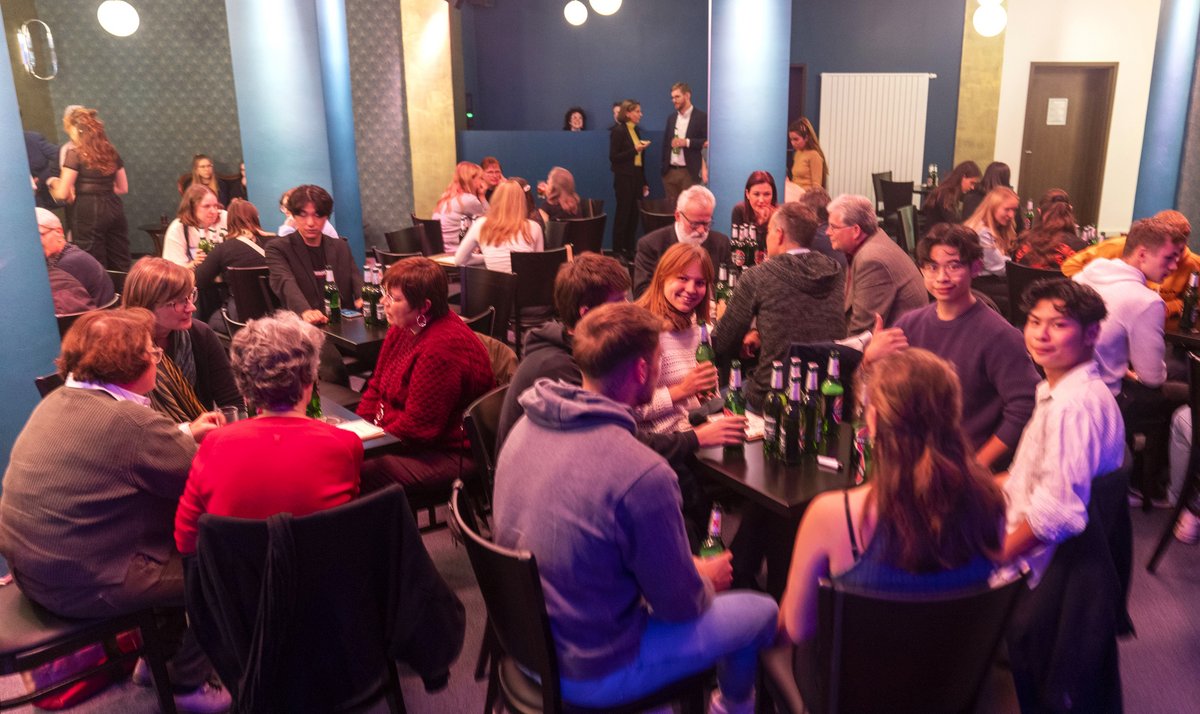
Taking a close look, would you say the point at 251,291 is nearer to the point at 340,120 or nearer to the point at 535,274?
the point at 535,274

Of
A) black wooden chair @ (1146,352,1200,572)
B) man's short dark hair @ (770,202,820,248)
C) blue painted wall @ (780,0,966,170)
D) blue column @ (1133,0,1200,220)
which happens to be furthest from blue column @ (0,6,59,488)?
blue painted wall @ (780,0,966,170)

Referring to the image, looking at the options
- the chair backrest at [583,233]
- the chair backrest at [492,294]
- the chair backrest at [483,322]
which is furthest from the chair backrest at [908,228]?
the chair backrest at [483,322]

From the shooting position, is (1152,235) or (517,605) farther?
(1152,235)

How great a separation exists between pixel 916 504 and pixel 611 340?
76 cm

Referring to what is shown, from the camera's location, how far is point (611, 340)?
81.9 inches

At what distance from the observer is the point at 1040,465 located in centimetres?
226

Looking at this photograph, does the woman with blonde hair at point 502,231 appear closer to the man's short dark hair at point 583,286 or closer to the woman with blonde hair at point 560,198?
the woman with blonde hair at point 560,198

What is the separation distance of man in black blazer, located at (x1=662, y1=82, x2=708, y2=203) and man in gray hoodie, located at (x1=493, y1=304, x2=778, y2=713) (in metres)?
7.43

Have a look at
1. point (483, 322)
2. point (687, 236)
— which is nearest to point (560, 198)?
point (687, 236)

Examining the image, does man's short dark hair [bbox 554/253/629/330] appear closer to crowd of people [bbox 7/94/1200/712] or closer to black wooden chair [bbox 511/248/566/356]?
crowd of people [bbox 7/94/1200/712]

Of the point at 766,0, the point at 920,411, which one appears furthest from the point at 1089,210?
the point at 920,411

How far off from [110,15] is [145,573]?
355 inches

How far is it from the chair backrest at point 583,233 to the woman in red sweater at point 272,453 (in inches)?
176

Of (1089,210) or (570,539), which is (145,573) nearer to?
(570,539)
